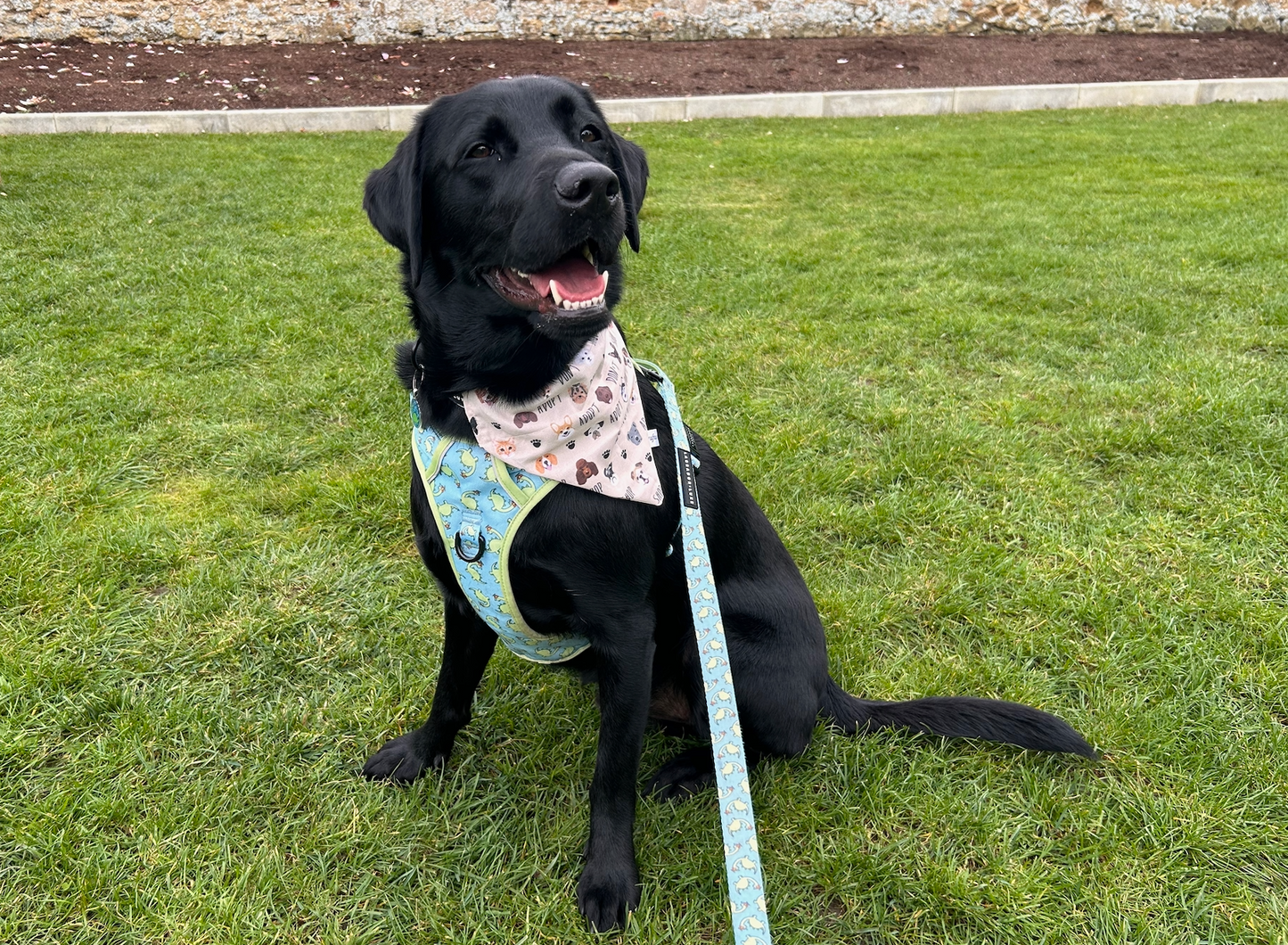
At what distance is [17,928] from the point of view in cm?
171

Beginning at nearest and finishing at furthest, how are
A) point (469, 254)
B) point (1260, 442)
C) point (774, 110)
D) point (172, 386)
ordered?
1. point (469, 254)
2. point (1260, 442)
3. point (172, 386)
4. point (774, 110)

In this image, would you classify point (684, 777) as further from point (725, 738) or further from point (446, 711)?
point (725, 738)

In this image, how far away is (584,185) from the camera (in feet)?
5.49

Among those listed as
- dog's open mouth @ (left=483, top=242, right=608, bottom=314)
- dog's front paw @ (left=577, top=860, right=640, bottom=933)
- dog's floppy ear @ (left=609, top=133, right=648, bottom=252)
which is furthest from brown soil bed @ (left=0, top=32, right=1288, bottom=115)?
dog's front paw @ (left=577, top=860, right=640, bottom=933)

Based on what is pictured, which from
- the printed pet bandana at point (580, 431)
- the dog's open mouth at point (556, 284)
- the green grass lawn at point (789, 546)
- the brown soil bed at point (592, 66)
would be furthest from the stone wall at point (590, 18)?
the printed pet bandana at point (580, 431)


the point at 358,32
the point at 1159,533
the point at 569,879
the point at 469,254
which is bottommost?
the point at 569,879

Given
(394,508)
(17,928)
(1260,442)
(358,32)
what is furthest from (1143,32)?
(17,928)

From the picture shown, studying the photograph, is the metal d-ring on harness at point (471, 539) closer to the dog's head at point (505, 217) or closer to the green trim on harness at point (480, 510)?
the green trim on harness at point (480, 510)

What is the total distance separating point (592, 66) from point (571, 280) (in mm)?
12759

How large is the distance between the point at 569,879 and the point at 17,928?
1138 millimetres

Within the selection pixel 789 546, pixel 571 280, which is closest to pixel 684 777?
pixel 789 546

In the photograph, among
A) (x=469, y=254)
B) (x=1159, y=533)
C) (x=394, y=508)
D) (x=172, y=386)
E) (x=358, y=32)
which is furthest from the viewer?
(x=358, y=32)

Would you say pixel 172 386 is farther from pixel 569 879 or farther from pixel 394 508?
pixel 569 879

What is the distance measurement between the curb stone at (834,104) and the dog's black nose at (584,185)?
10.0 meters
